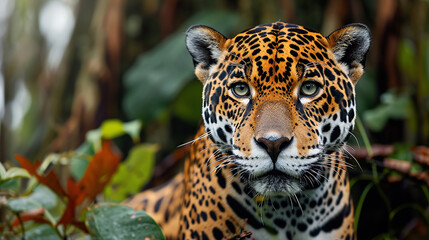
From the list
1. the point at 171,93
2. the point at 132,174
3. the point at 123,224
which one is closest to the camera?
the point at 123,224

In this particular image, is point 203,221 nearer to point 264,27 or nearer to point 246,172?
point 246,172

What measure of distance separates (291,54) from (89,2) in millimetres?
4352

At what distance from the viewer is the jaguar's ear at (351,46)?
1625mm

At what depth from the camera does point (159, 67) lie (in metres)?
4.32

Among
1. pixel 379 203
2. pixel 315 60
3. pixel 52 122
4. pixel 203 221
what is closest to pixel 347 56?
pixel 315 60

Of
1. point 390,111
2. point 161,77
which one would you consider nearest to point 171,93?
point 161,77

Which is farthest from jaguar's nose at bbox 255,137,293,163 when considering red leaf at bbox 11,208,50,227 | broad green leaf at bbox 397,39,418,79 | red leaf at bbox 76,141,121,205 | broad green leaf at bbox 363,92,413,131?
broad green leaf at bbox 397,39,418,79

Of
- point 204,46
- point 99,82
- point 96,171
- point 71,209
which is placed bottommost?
point 71,209

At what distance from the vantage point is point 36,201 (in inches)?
86.3

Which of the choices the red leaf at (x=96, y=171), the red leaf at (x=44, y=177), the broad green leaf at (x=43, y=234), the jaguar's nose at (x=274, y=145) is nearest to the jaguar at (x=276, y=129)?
the jaguar's nose at (x=274, y=145)

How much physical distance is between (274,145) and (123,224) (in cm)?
78

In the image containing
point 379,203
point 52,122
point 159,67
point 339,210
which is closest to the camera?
point 339,210

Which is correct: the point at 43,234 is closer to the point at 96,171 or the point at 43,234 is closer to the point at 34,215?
the point at 34,215

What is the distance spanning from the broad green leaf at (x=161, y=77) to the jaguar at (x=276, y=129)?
7.42ft
